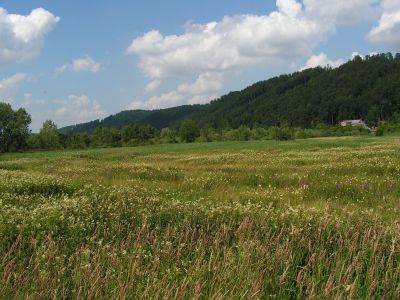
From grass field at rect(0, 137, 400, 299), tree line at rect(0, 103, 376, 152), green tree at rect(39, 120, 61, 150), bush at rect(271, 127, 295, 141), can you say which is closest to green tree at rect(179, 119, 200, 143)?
tree line at rect(0, 103, 376, 152)

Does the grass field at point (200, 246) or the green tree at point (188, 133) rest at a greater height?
the green tree at point (188, 133)

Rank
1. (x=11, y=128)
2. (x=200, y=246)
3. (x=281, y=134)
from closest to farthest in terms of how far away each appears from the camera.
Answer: (x=200, y=246)
(x=11, y=128)
(x=281, y=134)

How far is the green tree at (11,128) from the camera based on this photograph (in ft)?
351

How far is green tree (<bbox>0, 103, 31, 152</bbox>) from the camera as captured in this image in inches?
4210

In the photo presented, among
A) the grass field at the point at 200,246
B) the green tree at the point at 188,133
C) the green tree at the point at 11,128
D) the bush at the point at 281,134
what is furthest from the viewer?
the green tree at the point at 188,133

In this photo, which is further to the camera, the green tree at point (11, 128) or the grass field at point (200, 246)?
the green tree at point (11, 128)

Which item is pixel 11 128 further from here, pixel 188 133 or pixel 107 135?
pixel 188 133

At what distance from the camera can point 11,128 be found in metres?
108

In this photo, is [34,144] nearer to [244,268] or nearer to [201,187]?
[201,187]

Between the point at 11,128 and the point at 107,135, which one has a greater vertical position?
the point at 11,128

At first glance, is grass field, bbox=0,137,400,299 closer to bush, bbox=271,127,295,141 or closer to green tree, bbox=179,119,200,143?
bush, bbox=271,127,295,141

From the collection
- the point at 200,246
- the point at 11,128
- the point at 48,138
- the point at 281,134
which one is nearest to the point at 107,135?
the point at 48,138

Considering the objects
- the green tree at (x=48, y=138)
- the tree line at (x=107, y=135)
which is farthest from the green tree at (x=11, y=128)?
the green tree at (x=48, y=138)

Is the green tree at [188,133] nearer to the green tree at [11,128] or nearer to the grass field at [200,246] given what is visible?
the green tree at [11,128]
